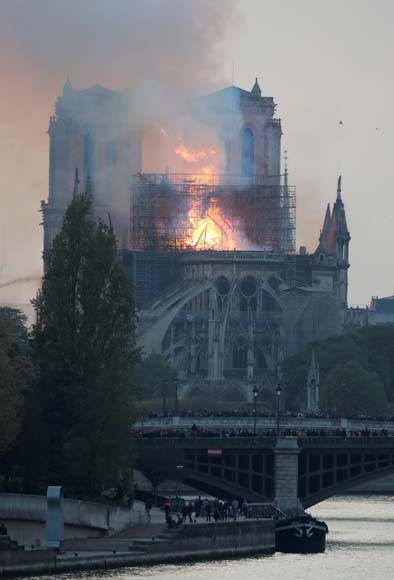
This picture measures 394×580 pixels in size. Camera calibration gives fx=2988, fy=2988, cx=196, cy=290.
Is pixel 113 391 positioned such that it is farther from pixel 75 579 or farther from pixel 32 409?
pixel 75 579

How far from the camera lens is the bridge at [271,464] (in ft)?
499

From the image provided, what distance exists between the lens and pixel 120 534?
433 feet

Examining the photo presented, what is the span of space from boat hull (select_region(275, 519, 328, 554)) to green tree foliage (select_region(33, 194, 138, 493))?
8.17 meters

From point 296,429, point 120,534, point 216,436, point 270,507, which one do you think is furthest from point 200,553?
point 296,429

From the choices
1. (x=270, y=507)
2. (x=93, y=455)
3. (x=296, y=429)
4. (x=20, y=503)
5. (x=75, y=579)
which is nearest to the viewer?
(x=75, y=579)

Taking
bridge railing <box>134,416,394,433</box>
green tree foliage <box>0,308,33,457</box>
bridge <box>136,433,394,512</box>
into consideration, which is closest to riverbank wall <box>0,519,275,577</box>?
green tree foliage <box>0,308,33,457</box>

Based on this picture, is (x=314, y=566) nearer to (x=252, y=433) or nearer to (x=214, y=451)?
(x=214, y=451)

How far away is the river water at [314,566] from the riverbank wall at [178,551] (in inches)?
26.8

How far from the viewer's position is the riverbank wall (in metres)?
117

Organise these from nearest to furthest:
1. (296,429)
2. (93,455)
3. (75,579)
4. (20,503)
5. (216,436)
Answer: (75,579)
(20,503)
(93,455)
(216,436)
(296,429)

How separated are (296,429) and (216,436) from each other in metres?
14.0

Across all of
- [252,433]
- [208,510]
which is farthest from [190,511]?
[252,433]

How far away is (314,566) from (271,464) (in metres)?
24.8

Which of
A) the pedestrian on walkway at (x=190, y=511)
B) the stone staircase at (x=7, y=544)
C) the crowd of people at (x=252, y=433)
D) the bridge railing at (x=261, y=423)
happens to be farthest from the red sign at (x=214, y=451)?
the stone staircase at (x=7, y=544)
